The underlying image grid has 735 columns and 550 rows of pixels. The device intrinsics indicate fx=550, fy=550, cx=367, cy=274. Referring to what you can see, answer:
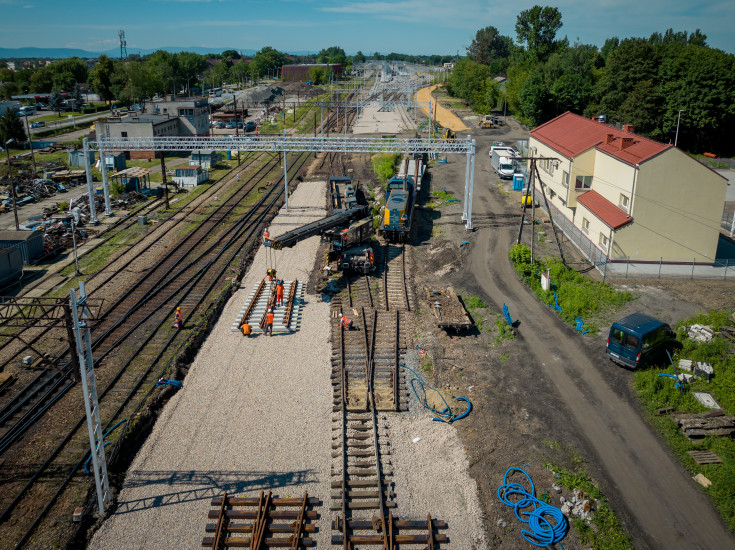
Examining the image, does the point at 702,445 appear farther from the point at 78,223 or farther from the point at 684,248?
the point at 78,223

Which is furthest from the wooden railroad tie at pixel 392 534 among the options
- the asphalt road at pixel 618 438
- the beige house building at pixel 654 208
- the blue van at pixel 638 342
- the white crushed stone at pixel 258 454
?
the beige house building at pixel 654 208

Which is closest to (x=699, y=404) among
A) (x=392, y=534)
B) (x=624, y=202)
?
(x=392, y=534)

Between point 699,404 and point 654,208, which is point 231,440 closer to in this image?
point 699,404

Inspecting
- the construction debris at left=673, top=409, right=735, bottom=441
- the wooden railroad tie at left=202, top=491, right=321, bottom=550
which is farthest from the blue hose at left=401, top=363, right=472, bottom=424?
the construction debris at left=673, top=409, right=735, bottom=441

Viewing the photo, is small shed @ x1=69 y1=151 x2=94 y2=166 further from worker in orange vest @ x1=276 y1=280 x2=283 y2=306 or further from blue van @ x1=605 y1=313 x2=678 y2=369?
blue van @ x1=605 y1=313 x2=678 y2=369

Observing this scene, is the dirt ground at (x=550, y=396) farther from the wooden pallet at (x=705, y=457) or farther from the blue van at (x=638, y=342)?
the wooden pallet at (x=705, y=457)

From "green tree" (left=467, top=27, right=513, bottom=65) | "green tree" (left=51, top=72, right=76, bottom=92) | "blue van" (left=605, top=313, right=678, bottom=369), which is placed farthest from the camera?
"green tree" (left=467, top=27, right=513, bottom=65)

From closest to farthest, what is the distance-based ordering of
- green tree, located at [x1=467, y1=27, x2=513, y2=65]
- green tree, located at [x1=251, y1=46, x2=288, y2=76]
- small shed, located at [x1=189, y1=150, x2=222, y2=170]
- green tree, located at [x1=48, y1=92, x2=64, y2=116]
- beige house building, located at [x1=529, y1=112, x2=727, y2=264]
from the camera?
beige house building, located at [x1=529, y1=112, x2=727, y2=264], small shed, located at [x1=189, y1=150, x2=222, y2=170], green tree, located at [x1=48, y1=92, x2=64, y2=116], green tree, located at [x1=467, y1=27, x2=513, y2=65], green tree, located at [x1=251, y1=46, x2=288, y2=76]
